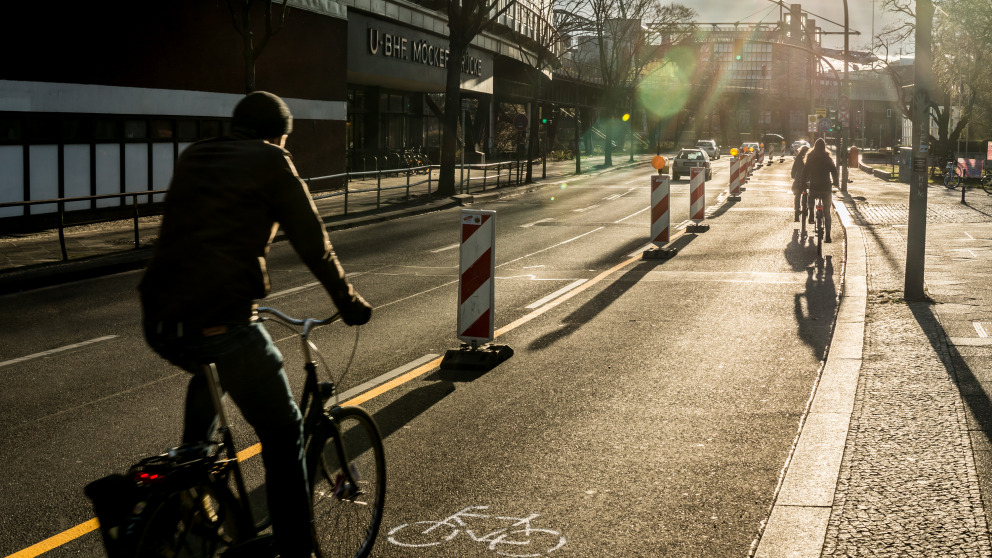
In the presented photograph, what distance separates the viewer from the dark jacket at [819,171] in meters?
18.0

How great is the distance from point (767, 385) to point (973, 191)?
32.4 meters

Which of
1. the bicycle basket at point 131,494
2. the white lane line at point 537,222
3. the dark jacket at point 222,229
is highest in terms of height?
the dark jacket at point 222,229

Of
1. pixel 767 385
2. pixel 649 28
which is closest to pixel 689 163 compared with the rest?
pixel 649 28

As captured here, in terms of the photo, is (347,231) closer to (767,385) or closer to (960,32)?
(767,385)

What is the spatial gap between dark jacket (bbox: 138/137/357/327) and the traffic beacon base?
4903mm

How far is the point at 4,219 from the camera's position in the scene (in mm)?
19750

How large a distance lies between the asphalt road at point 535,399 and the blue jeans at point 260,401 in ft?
2.97

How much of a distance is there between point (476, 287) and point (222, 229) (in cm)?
529

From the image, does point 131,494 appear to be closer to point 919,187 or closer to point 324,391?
point 324,391

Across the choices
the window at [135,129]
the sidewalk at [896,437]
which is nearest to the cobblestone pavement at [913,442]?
the sidewalk at [896,437]

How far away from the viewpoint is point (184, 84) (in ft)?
86.2

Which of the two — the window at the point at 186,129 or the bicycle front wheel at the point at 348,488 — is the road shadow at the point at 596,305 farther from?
the window at the point at 186,129

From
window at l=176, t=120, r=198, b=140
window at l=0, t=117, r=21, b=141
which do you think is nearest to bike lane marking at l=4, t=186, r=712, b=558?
window at l=0, t=117, r=21, b=141

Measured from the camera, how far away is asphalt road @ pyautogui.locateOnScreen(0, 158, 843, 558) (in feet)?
16.9
